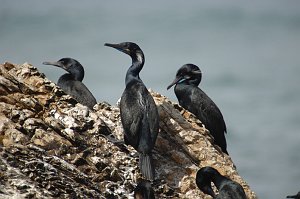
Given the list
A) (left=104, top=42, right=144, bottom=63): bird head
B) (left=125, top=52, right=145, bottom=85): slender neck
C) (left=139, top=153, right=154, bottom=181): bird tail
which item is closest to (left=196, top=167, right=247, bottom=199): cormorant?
(left=139, top=153, right=154, bottom=181): bird tail

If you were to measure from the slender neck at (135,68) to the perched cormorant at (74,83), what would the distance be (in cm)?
163

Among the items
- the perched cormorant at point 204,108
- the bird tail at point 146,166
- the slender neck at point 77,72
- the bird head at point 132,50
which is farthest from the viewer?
the slender neck at point 77,72

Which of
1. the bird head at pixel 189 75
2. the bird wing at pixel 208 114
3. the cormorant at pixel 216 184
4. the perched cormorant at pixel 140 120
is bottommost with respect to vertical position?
the cormorant at pixel 216 184

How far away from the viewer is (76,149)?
46.5 feet

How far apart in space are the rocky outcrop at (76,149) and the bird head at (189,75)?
10.7 ft

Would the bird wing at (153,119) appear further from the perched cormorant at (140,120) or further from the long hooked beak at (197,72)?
the long hooked beak at (197,72)

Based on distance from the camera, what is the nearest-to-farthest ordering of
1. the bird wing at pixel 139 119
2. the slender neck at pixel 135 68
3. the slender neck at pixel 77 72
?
the bird wing at pixel 139 119
the slender neck at pixel 135 68
the slender neck at pixel 77 72

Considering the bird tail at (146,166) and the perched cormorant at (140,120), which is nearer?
the bird tail at (146,166)

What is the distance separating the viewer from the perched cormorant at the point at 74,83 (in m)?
19.3

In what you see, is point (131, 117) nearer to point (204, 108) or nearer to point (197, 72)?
point (204, 108)

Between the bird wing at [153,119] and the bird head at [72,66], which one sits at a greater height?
the bird head at [72,66]

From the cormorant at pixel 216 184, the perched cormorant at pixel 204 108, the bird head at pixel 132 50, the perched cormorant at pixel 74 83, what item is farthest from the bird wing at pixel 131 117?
the perched cormorant at pixel 204 108

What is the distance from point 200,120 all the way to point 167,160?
12.6ft

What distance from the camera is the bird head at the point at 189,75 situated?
2094 cm
